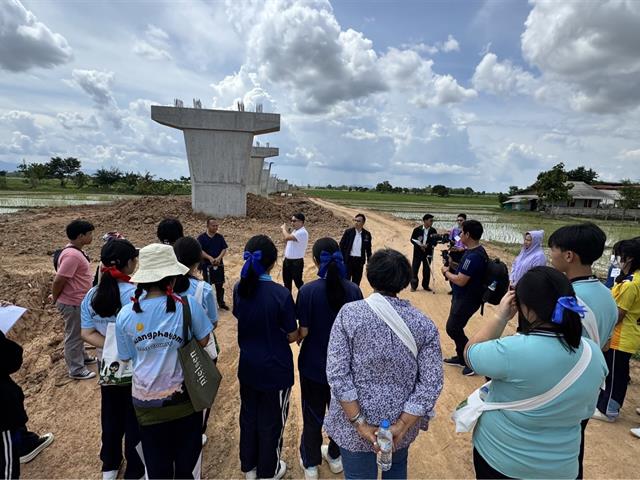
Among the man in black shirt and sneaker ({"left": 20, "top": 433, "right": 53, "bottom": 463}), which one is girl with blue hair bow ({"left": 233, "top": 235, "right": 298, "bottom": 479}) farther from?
the man in black shirt

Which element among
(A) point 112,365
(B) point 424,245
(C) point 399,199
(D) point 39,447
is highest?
(C) point 399,199

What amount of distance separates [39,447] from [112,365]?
1535mm

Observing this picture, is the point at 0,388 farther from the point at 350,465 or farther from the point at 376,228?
the point at 376,228

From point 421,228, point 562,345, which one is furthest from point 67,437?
point 421,228

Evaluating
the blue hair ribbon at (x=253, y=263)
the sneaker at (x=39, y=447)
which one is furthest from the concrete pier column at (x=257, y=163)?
the blue hair ribbon at (x=253, y=263)

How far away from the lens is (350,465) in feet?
6.36

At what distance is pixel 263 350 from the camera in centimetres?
247

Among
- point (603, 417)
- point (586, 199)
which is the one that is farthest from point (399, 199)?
point (603, 417)

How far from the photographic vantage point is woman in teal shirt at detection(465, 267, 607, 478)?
153 cm

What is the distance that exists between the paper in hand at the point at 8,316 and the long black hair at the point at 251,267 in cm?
151

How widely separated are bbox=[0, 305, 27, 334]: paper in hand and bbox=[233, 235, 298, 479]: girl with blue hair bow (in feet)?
4.81

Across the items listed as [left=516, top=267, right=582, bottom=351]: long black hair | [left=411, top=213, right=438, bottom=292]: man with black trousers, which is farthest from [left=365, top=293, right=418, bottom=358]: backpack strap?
[left=411, top=213, right=438, bottom=292]: man with black trousers

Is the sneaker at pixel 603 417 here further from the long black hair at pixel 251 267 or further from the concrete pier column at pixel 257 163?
the concrete pier column at pixel 257 163

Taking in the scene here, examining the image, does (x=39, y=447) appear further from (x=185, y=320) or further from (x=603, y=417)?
(x=603, y=417)
